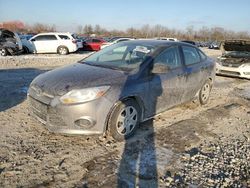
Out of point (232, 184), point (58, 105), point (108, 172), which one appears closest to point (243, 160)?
point (232, 184)

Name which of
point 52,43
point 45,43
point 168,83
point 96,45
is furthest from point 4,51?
point 168,83

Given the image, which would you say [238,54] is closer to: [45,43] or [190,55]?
[190,55]

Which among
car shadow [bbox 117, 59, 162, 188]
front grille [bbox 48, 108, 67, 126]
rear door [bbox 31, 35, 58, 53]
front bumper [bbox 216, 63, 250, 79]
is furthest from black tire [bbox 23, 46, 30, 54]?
front grille [bbox 48, 108, 67, 126]

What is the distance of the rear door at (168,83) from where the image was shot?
4.79 meters

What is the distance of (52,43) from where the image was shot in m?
21.0

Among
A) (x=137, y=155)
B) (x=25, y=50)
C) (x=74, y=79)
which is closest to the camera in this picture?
(x=137, y=155)

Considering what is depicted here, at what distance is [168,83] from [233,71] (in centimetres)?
694

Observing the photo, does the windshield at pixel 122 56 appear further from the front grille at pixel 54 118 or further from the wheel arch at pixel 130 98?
the front grille at pixel 54 118

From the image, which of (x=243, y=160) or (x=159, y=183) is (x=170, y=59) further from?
(x=159, y=183)

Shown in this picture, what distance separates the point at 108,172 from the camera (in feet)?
11.3

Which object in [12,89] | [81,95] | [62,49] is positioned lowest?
[12,89]

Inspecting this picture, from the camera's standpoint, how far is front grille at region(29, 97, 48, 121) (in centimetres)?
408

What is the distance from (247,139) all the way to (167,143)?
1546mm

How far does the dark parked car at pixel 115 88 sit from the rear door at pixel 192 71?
0.07 ft
